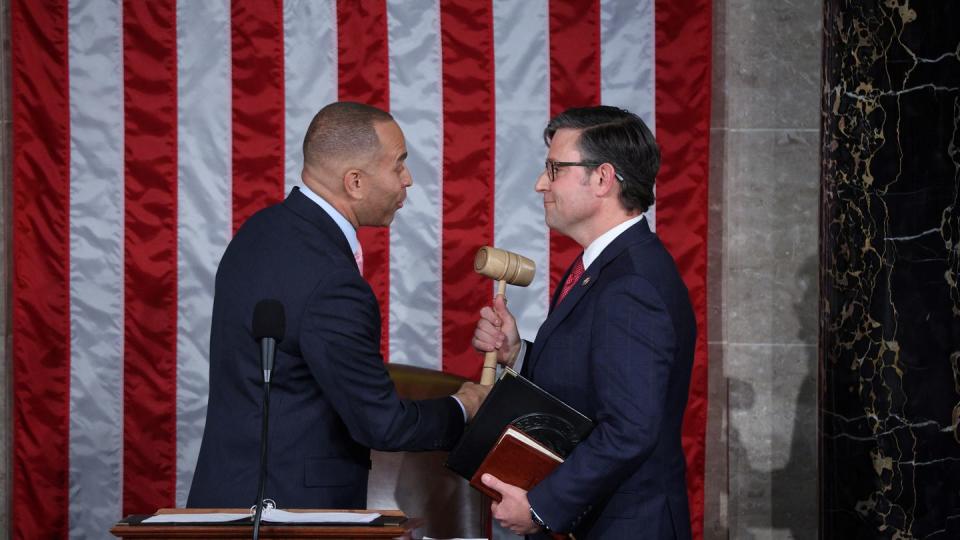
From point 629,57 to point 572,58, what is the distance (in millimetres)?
213

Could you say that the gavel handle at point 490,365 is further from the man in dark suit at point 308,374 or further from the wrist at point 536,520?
the wrist at point 536,520

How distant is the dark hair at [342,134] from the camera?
2.50 m

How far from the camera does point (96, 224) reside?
3809 millimetres

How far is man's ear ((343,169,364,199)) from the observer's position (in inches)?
97.9

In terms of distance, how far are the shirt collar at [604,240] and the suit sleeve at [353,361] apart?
502 millimetres

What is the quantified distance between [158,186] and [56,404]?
910mm

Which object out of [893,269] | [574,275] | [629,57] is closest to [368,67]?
[629,57]

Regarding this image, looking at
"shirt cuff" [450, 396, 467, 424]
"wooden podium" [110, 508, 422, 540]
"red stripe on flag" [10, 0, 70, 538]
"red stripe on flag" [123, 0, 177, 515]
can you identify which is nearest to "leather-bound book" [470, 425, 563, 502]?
"shirt cuff" [450, 396, 467, 424]

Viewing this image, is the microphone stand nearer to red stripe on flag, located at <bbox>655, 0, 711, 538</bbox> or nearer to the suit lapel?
the suit lapel

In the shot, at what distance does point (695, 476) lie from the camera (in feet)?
12.5

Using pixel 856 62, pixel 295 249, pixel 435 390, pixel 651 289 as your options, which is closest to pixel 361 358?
pixel 295 249

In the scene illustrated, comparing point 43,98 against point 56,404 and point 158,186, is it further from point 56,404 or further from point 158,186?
point 56,404

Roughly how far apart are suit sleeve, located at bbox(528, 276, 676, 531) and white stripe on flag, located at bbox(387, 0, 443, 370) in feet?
5.71

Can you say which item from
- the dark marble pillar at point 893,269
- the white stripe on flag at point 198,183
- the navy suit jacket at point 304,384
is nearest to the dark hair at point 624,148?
the navy suit jacket at point 304,384
